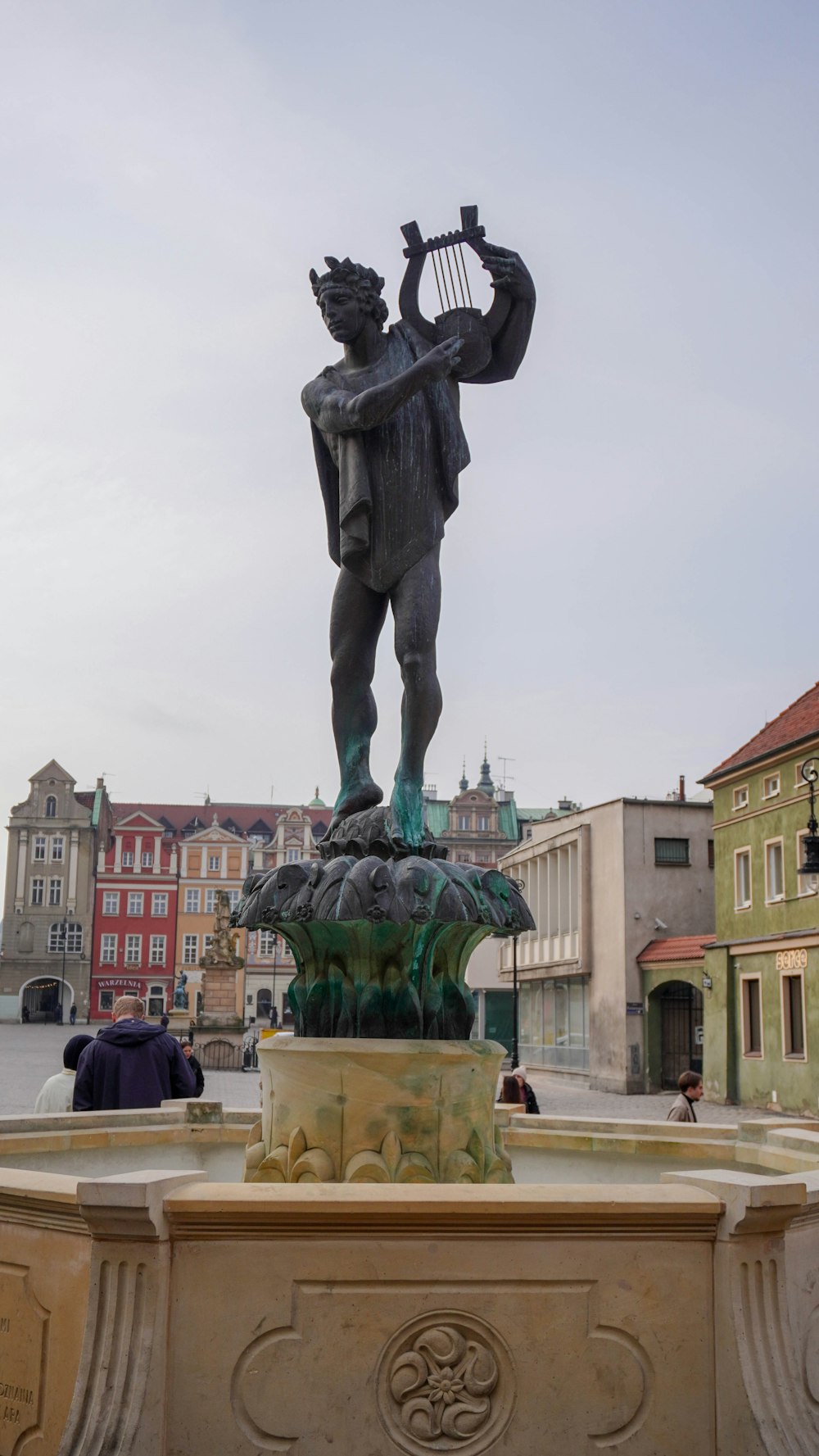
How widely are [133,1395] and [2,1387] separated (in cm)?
56

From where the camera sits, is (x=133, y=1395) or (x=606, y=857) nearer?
(x=133, y=1395)

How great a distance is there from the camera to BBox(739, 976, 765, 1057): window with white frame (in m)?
30.0

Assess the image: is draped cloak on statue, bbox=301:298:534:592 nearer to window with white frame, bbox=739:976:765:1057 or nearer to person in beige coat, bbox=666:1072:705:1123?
person in beige coat, bbox=666:1072:705:1123

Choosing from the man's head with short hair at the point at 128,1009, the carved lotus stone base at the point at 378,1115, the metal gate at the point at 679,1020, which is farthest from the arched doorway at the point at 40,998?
the carved lotus stone base at the point at 378,1115

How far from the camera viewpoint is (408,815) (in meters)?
5.64

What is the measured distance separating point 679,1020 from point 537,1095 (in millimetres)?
6175

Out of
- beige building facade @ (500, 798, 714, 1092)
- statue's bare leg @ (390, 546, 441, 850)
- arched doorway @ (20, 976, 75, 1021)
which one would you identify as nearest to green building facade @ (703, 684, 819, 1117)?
beige building facade @ (500, 798, 714, 1092)

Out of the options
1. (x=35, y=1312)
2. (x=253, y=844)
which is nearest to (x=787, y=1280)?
(x=35, y=1312)

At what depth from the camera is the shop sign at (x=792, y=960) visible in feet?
90.3

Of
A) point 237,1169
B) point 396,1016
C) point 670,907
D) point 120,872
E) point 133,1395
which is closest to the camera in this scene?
point 133,1395

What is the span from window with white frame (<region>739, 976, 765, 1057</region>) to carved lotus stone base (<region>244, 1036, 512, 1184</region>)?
26.2 meters

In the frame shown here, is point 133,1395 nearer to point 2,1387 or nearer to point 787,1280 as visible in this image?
point 2,1387

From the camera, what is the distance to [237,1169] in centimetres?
643

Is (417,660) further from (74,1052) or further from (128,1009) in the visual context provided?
(74,1052)
